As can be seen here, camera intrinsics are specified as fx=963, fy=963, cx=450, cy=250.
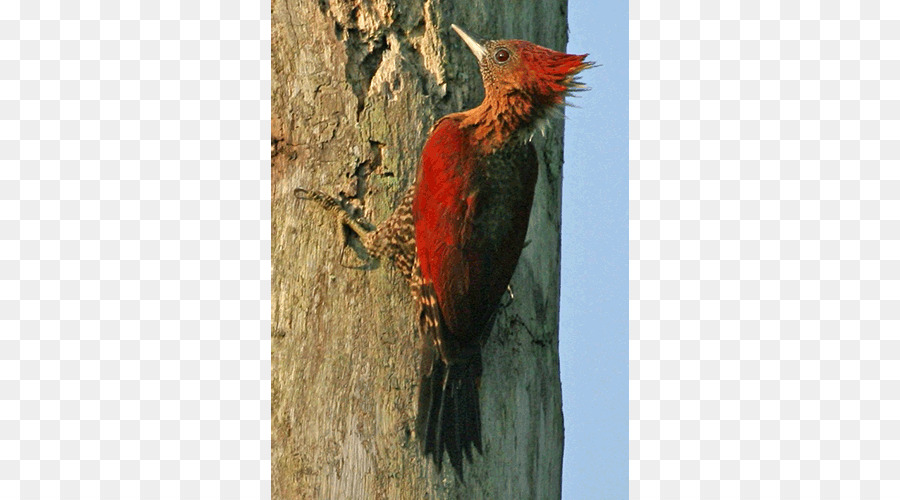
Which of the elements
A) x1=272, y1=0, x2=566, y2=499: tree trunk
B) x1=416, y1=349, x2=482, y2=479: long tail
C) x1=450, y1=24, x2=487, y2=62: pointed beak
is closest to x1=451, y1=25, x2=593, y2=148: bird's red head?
x1=450, y1=24, x2=487, y2=62: pointed beak

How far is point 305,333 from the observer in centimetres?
311

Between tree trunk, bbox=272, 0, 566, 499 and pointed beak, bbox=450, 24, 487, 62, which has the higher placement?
pointed beak, bbox=450, 24, 487, 62

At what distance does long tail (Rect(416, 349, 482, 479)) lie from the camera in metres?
3.00

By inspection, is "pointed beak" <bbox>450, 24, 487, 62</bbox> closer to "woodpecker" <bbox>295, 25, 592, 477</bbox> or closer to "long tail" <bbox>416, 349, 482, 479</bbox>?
"woodpecker" <bbox>295, 25, 592, 477</bbox>

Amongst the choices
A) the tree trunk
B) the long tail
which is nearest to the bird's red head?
the tree trunk

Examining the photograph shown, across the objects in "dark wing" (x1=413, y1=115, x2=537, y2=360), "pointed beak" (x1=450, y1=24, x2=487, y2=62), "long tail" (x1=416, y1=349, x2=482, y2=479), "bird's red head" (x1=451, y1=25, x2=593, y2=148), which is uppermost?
"pointed beak" (x1=450, y1=24, x2=487, y2=62)

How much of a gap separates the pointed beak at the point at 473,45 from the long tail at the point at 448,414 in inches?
39.2

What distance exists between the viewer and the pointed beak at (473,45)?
316cm

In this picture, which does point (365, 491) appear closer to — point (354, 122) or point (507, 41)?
point (354, 122)

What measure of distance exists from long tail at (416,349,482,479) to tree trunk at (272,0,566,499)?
36mm

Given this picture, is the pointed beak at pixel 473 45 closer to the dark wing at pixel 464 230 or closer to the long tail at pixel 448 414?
the dark wing at pixel 464 230

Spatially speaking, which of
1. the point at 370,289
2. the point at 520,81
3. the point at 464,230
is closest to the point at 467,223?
the point at 464,230

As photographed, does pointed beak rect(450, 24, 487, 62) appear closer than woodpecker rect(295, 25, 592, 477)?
No

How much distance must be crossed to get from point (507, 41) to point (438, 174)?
0.50m
